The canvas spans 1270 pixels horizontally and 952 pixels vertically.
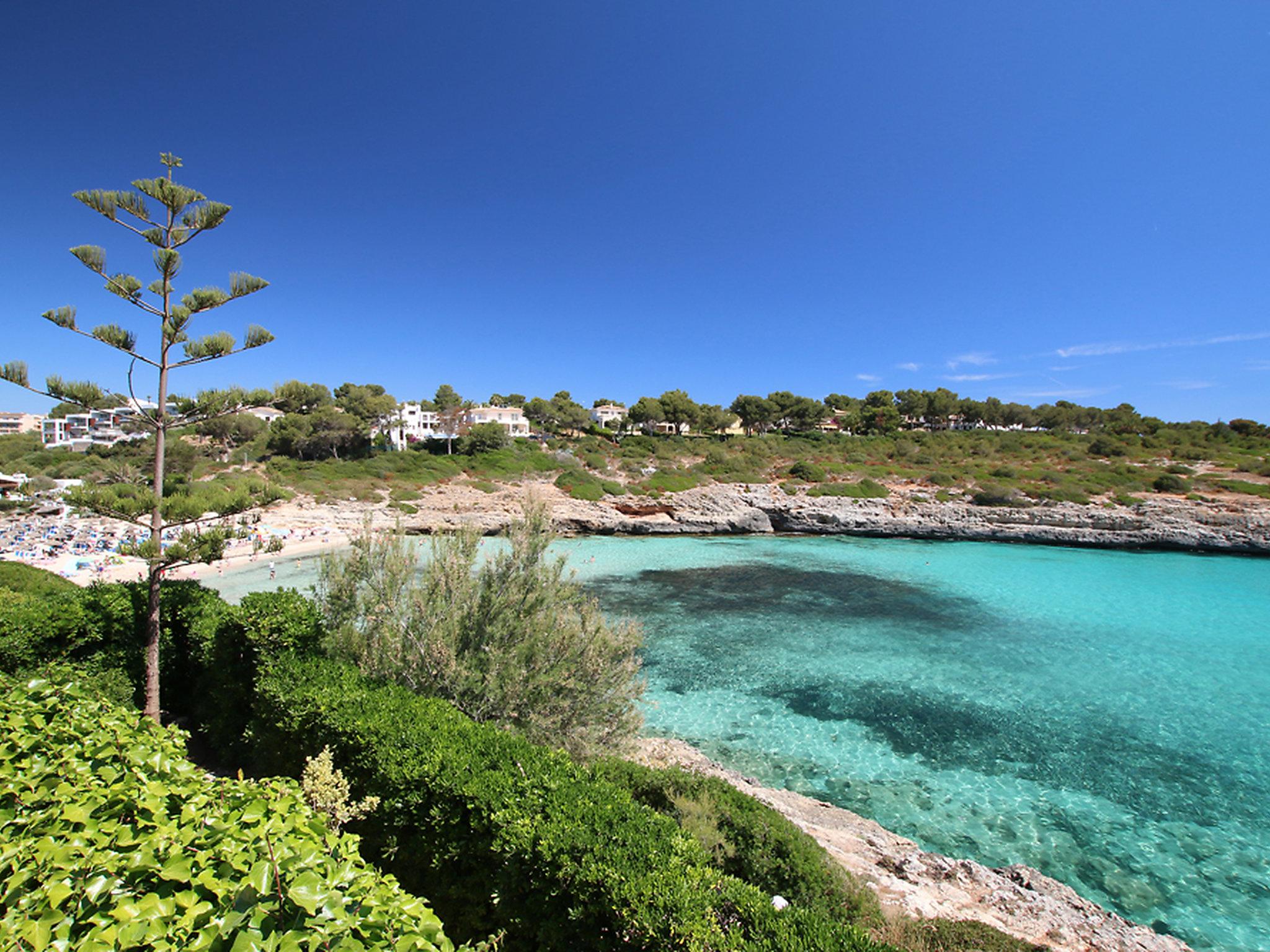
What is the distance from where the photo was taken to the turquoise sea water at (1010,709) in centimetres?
731

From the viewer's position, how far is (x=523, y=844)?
3.39m

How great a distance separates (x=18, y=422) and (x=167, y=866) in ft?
396

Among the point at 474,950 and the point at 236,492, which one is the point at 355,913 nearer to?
the point at 474,950

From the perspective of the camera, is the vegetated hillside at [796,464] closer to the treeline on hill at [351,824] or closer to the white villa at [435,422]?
the white villa at [435,422]

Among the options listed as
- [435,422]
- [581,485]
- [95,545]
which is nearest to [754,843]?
[95,545]

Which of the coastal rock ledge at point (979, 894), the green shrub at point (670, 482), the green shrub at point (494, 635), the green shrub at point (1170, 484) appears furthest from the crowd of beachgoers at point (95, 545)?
the green shrub at point (1170, 484)

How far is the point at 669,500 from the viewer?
127 feet

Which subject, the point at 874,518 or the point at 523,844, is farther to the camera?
the point at 874,518

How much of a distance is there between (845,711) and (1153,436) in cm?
6491

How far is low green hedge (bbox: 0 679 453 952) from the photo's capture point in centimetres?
148

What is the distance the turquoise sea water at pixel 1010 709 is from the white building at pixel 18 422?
302 ft

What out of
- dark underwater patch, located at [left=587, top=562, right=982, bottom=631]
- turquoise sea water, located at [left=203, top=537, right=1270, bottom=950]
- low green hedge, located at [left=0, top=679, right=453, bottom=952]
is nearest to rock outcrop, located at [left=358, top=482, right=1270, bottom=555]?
turquoise sea water, located at [left=203, top=537, right=1270, bottom=950]

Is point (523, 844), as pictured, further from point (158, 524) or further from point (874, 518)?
point (874, 518)

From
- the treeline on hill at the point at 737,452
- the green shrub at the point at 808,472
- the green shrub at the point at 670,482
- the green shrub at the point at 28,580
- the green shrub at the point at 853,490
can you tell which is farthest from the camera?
the green shrub at the point at 808,472
